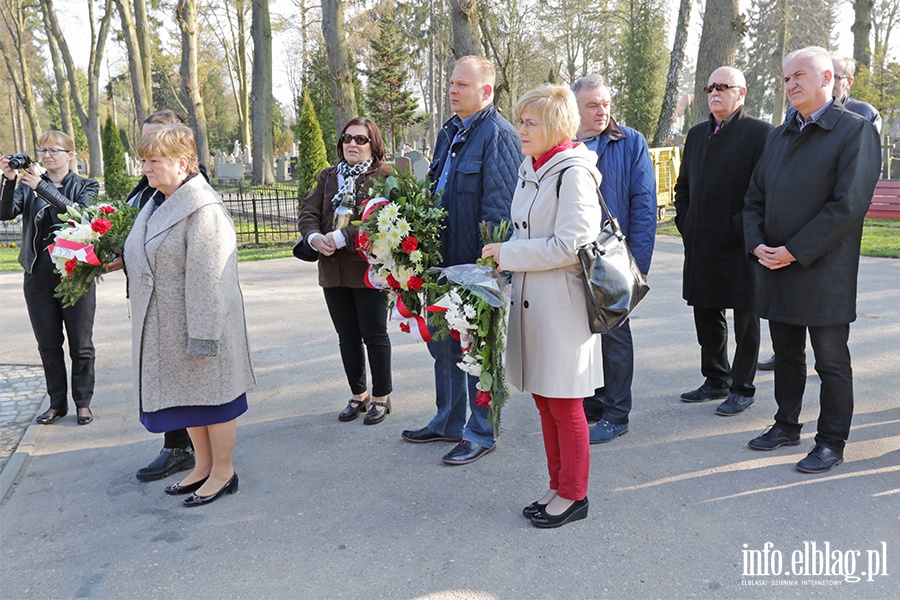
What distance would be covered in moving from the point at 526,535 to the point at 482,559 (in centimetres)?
29

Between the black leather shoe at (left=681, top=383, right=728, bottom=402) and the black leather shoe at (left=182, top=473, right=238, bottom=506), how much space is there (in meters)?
2.96

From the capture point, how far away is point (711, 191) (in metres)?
4.75

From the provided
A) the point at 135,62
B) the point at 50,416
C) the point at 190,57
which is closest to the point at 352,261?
the point at 50,416

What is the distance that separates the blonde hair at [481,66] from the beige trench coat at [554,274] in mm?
927

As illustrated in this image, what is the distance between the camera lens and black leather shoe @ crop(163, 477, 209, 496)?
3.89m

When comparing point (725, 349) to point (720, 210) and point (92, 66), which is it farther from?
point (92, 66)

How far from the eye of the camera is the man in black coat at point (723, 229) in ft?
15.2

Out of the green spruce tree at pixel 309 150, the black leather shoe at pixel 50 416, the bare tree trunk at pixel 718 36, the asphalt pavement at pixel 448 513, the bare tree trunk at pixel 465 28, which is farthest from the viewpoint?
the green spruce tree at pixel 309 150

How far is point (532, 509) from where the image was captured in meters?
3.48

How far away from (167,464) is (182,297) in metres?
1.17

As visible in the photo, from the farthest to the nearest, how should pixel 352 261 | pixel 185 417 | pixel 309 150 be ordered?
pixel 309 150 → pixel 352 261 → pixel 185 417

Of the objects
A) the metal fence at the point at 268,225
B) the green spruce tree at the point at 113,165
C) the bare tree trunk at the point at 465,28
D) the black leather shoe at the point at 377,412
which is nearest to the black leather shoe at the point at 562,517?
the black leather shoe at the point at 377,412

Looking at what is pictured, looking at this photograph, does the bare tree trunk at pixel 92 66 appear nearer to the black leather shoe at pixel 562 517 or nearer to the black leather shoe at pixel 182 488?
the black leather shoe at pixel 182 488

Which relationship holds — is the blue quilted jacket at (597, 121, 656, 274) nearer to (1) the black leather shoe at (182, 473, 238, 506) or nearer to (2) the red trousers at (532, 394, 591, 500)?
(2) the red trousers at (532, 394, 591, 500)
